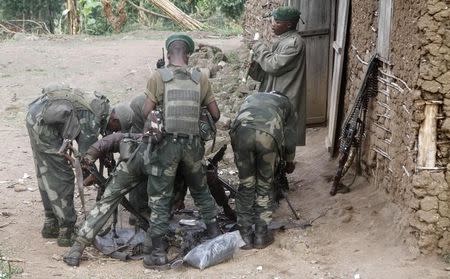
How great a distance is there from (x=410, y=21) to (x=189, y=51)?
1806 mm

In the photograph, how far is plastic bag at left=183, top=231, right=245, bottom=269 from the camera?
18.9 ft

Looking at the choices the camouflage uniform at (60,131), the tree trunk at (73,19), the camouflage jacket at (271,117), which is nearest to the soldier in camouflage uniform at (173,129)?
Answer: the camouflage jacket at (271,117)

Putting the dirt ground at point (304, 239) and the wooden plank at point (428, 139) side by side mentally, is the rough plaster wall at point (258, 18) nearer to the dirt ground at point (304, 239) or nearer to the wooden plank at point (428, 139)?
the dirt ground at point (304, 239)

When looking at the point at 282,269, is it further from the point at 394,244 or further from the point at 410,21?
the point at 410,21

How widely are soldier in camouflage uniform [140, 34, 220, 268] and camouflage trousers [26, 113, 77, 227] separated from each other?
940 mm

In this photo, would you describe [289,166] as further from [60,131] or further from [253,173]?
[60,131]

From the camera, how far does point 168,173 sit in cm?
569

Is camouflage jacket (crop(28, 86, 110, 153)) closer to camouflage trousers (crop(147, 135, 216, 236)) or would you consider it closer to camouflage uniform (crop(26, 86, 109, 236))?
camouflage uniform (crop(26, 86, 109, 236))

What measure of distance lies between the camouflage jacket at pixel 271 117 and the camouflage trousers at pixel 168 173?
532 millimetres

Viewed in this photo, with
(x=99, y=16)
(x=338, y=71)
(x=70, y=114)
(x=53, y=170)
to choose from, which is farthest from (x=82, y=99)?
(x=99, y=16)

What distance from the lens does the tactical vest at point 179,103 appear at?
220 inches

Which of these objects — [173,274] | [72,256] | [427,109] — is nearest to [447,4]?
[427,109]

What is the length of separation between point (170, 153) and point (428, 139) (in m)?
2.04

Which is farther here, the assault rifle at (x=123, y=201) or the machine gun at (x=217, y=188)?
the machine gun at (x=217, y=188)
